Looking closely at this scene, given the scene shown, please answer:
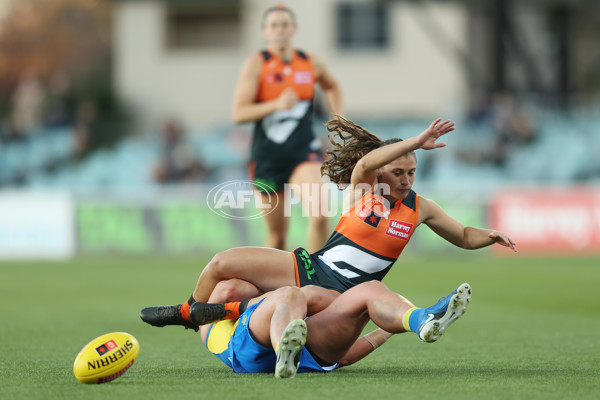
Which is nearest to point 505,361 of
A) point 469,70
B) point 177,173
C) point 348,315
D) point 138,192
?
point 348,315

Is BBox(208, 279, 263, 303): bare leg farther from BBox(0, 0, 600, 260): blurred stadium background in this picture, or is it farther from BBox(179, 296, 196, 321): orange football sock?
BBox(0, 0, 600, 260): blurred stadium background

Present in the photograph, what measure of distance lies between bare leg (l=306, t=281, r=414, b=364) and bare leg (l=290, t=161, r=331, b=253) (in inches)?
98.0

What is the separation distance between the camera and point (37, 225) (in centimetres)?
1894

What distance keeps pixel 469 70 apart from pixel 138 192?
37.9 feet

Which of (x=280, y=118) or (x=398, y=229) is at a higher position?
(x=280, y=118)

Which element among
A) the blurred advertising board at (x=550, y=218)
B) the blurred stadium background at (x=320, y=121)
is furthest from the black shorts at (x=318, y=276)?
the blurred advertising board at (x=550, y=218)

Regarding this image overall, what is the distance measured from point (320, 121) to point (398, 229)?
55.1ft

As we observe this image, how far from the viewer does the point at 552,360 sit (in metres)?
6.12

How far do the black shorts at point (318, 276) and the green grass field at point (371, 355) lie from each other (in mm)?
493

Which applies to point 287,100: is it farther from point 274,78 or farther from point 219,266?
point 219,266

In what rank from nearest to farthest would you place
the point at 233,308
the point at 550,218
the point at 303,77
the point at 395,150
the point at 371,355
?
the point at 395,150 → the point at 233,308 → the point at 371,355 → the point at 303,77 → the point at 550,218

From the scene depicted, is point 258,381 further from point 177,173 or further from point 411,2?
point 411,2

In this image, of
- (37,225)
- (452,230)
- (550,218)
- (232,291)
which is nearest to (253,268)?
(232,291)

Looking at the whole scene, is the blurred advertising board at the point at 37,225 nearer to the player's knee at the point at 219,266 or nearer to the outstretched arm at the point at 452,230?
the player's knee at the point at 219,266
